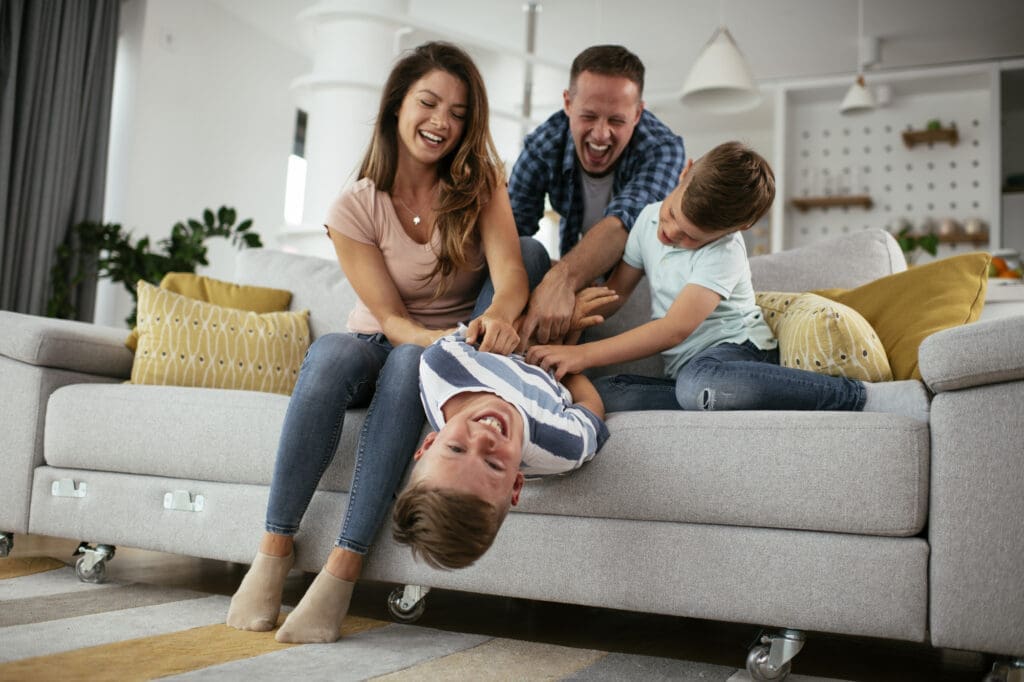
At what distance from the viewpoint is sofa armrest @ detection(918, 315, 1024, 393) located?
1.28 meters

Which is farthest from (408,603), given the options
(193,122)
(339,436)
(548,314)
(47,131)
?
(193,122)

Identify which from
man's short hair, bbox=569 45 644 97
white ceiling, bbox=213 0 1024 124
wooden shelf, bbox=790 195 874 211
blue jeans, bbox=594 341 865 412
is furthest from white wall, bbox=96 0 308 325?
blue jeans, bbox=594 341 865 412

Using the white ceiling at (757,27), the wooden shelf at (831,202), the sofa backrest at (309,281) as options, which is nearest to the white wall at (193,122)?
the white ceiling at (757,27)

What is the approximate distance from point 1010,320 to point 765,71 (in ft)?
19.1

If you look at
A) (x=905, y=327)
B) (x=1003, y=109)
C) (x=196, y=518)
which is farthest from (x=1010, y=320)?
(x=1003, y=109)

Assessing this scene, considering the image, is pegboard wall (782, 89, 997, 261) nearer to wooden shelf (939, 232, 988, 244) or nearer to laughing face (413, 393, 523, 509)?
wooden shelf (939, 232, 988, 244)

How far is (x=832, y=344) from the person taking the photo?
1.77 m

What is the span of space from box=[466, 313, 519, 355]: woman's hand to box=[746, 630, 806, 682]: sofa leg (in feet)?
2.08

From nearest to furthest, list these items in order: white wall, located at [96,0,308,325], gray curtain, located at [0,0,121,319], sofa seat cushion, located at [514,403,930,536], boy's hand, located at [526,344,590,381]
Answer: sofa seat cushion, located at [514,403,930,536], boy's hand, located at [526,344,590,381], gray curtain, located at [0,0,121,319], white wall, located at [96,0,308,325]

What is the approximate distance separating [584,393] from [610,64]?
938 millimetres

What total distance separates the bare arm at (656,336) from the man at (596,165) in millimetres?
176

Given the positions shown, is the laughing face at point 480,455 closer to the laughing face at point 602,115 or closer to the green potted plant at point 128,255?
the laughing face at point 602,115

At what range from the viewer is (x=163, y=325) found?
2240 millimetres

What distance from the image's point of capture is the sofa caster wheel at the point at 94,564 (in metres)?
1.95
